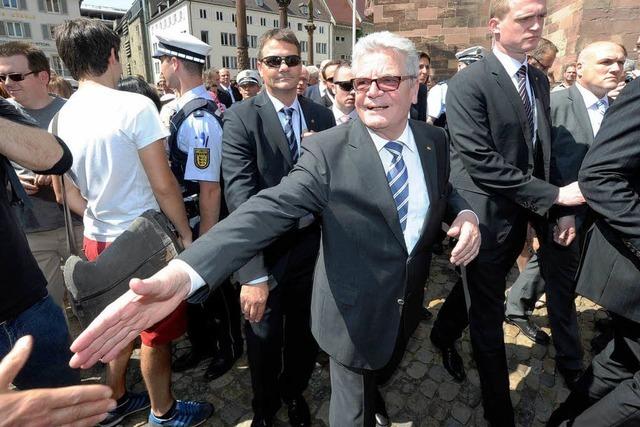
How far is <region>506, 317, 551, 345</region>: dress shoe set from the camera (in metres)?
3.48

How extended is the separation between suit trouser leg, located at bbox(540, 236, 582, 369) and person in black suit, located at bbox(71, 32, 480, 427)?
147 cm

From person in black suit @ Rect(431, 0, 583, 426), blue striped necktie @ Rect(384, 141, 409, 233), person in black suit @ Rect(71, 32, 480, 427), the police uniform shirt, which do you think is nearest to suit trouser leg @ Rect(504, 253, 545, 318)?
person in black suit @ Rect(431, 0, 583, 426)

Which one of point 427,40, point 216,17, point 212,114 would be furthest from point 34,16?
point 212,114

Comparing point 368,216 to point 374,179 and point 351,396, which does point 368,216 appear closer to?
point 374,179

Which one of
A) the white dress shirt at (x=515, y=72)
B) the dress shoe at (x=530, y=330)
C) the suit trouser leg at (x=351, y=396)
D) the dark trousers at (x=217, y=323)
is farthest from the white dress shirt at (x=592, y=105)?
the dark trousers at (x=217, y=323)

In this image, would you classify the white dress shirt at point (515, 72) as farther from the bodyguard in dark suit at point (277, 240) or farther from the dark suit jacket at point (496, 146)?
the bodyguard in dark suit at point (277, 240)

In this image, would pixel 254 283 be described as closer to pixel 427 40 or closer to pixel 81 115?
pixel 81 115

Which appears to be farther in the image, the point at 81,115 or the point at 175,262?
the point at 81,115

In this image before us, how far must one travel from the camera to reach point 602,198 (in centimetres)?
193

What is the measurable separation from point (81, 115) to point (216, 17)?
189 feet

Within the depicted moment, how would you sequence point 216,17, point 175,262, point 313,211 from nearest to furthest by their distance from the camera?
point 175,262, point 313,211, point 216,17

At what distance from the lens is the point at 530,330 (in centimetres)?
356

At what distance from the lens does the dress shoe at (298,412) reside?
270cm

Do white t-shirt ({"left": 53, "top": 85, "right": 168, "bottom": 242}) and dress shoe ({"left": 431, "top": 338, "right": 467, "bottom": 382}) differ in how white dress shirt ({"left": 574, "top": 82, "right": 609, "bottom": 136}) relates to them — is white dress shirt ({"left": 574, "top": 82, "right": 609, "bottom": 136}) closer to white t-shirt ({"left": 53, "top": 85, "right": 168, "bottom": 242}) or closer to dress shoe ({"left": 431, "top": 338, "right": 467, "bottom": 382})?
dress shoe ({"left": 431, "top": 338, "right": 467, "bottom": 382})
